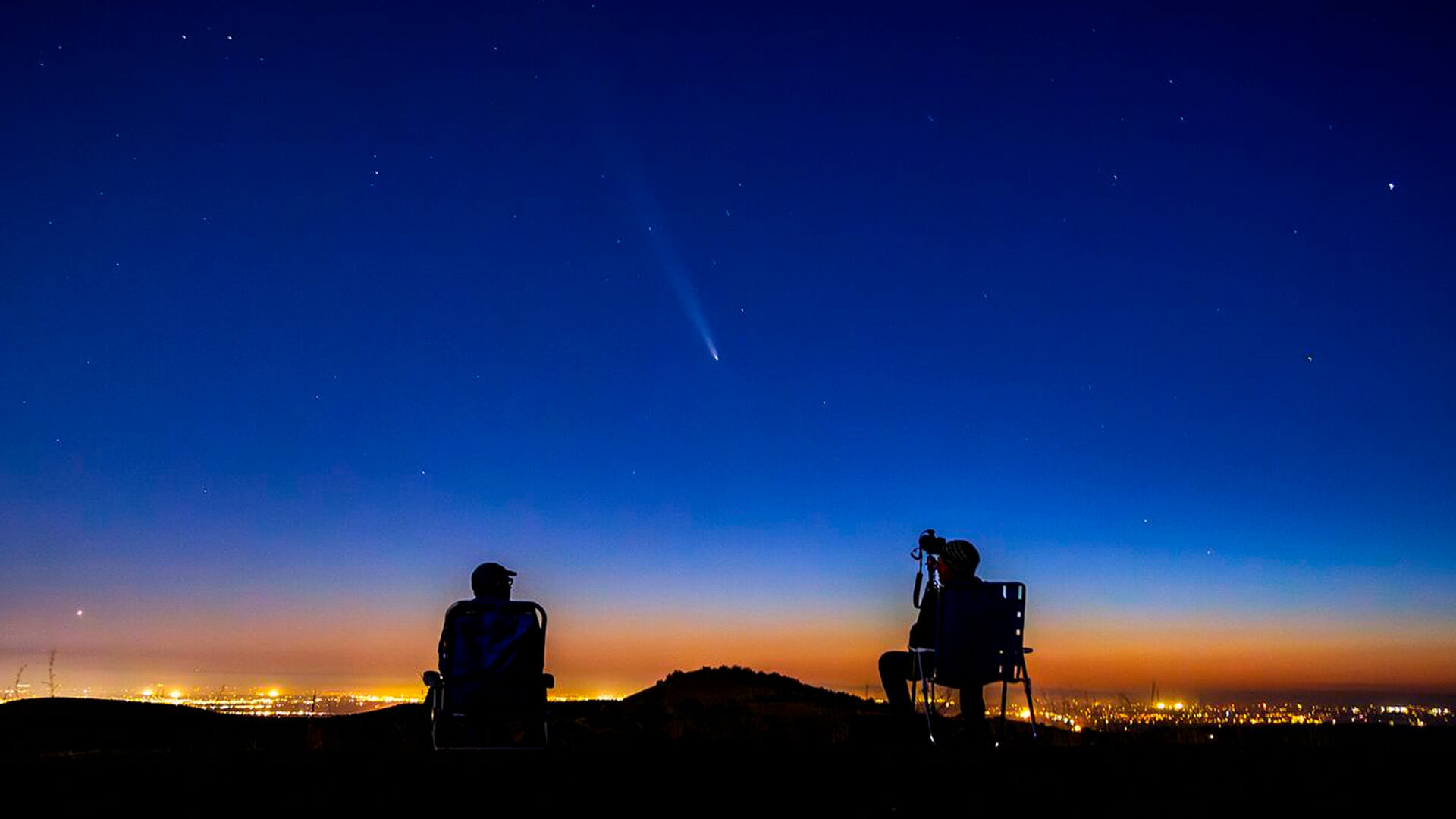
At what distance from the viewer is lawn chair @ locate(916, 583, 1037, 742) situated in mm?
8422

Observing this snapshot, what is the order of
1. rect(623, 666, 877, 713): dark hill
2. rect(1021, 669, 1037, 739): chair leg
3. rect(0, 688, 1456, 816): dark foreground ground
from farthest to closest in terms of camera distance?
rect(623, 666, 877, 713): dark hill < rect(1021, 669, 1037, 739): chair leg < rect(0, 688, 1456, 816): dark foreground ground

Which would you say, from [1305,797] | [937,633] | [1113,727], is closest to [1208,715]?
[1113,727]

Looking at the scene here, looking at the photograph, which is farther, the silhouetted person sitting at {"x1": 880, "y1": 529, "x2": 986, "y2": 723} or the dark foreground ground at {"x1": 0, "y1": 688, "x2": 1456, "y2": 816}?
the silhouetted person sitting at {"x1": 880, "y1": 529, "x2": 986, "y2": 723}

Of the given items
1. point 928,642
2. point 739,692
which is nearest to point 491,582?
point 928,642

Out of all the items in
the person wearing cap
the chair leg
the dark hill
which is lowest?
the dark hill

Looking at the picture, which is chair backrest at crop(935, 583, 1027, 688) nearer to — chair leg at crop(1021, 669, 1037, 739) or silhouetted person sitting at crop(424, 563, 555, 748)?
chair leg at crop(1021, 669, 1037, 739)

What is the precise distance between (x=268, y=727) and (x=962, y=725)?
7.59 meters

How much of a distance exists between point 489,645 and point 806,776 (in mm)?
4015

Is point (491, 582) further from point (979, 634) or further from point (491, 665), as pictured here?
point (979, 634)

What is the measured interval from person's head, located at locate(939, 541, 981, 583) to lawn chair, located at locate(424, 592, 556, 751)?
3381mm

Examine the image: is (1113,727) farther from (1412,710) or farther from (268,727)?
(268,727)

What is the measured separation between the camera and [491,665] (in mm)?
8352

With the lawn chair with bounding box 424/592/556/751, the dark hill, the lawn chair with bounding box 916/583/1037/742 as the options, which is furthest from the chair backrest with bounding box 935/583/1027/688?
the dark hill

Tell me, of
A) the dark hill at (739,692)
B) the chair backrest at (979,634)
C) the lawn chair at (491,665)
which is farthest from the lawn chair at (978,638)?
the dark hill at (739,692)
